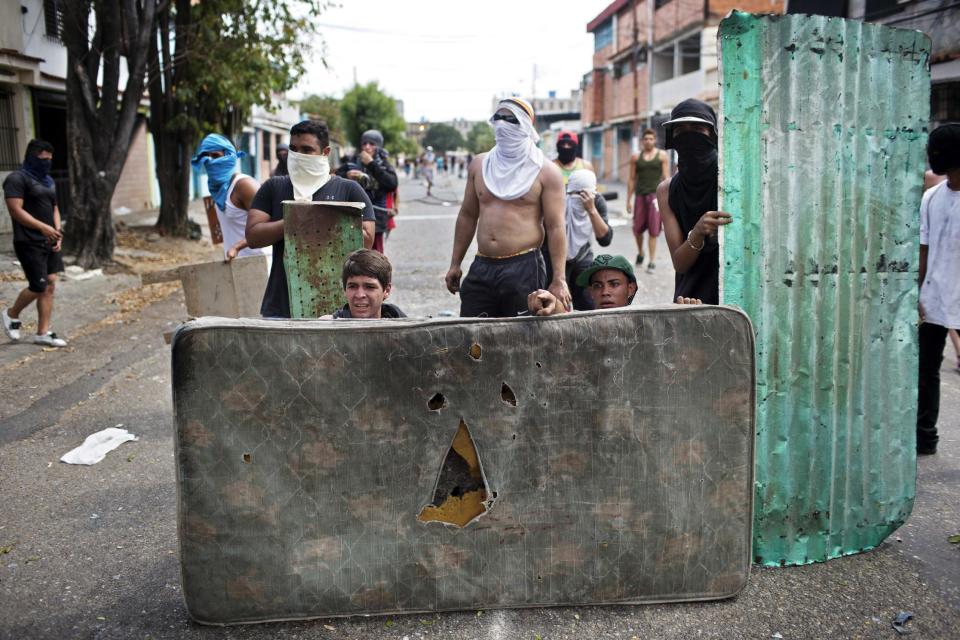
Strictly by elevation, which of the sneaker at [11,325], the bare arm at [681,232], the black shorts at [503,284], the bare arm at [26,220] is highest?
the bare arm at [26,220]

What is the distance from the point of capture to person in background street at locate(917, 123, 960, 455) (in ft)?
14.8

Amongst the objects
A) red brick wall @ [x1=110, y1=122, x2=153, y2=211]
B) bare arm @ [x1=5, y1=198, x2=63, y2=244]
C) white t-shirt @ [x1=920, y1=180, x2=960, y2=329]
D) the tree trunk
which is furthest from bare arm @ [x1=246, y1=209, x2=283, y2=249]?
red brick wall @ [x1=110, y1=122, x2=153, y2=211]

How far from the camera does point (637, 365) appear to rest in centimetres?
288

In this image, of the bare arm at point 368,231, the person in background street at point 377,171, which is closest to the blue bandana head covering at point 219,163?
the bare arm at point 368,231

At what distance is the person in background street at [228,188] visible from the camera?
5.25m

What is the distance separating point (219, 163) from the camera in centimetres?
541

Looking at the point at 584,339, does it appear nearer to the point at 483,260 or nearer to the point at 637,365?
the point at 637,365

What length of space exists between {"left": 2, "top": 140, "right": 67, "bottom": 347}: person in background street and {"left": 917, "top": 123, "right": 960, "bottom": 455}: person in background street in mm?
6788

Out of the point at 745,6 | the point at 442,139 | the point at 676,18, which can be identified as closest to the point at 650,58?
the point at 676,18

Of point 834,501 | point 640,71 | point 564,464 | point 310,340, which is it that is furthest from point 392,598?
point 640,71

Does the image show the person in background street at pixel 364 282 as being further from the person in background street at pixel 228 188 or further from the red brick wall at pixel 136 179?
the red brick wall at pixel 136 179

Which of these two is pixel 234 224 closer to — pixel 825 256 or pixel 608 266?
pixel 608 266

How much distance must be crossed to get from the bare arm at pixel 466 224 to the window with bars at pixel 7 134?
A: 14048 millimetres

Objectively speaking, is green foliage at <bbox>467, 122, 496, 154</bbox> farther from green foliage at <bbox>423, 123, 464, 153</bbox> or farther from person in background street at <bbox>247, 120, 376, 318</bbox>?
person in background street at <bbox>247, 120, 376, 318</bbox>
